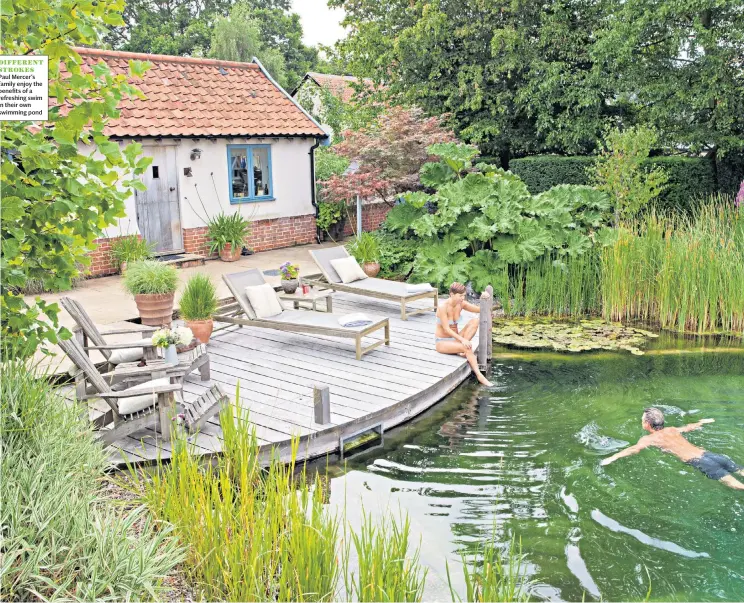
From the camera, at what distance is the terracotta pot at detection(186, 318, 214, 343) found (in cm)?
925

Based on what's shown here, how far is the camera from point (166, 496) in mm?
4680

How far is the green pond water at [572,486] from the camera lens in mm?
5012

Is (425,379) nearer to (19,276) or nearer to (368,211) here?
(19,276)

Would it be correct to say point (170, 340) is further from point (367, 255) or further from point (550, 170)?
point (550, 170)

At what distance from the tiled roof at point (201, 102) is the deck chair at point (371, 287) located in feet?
16.5

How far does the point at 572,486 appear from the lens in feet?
20.4

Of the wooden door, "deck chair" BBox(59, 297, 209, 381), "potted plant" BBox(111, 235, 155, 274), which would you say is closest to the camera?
"deck chair" BBox(59, 297, 209, 381)

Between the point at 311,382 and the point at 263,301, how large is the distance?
1.91 m

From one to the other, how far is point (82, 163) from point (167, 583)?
251 centimetres

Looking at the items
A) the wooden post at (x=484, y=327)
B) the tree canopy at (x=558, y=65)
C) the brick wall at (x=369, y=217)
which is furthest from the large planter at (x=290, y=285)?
the tree canopy at (x=558, y=65)

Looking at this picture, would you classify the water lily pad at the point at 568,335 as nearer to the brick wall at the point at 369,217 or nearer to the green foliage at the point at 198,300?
the green foliage at the point at 198,300

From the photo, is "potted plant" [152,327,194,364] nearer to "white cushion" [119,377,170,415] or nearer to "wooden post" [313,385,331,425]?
"white cushion" [119,377,170,415]

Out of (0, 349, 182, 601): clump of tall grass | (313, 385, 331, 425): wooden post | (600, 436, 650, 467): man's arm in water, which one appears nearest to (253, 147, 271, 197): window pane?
(313, 385, 331, 425): wooden post

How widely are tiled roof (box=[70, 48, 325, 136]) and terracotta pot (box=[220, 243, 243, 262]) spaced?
7.80ft
